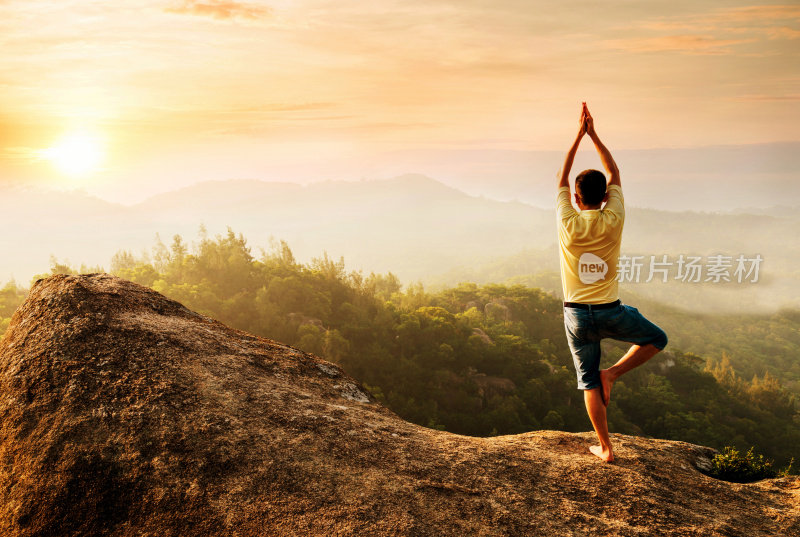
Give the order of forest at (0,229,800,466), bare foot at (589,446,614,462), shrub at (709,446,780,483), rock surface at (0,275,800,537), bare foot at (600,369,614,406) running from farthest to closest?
forest at (0,229,800,466) → shrub at (709,446,780,483) → bare foot at (589,446,614,462) → bare foot at (600,369,614,406) → rock surface at (0,275,800,537)

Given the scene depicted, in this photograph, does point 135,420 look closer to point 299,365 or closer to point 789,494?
point 299,365

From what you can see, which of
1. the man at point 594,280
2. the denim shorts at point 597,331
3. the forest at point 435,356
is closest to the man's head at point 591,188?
the man at point 594,280

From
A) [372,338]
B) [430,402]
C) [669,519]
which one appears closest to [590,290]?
[669,519]

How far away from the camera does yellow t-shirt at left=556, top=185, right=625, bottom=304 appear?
513cm

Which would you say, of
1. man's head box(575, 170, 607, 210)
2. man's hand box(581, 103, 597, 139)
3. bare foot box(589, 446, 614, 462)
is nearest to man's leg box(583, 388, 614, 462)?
bare foot box(589, 446, 614, 462)

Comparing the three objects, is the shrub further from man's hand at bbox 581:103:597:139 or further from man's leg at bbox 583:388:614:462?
man's hand at bbox 581:103:597:139

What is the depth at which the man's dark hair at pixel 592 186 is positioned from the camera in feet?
17.3

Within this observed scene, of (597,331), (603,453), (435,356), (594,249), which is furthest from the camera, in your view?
(435,356)

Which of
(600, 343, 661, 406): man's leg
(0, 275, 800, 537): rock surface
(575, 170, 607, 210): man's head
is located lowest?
(0, 275, 800, 537): rock surface

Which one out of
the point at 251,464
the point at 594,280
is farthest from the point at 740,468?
the point at 251,464

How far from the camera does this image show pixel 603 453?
5734 millimetres

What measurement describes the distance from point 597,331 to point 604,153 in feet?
6.56

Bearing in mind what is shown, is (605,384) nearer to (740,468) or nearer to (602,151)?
(602,151)

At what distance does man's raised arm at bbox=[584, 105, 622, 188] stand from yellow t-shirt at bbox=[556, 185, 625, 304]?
41 cm
